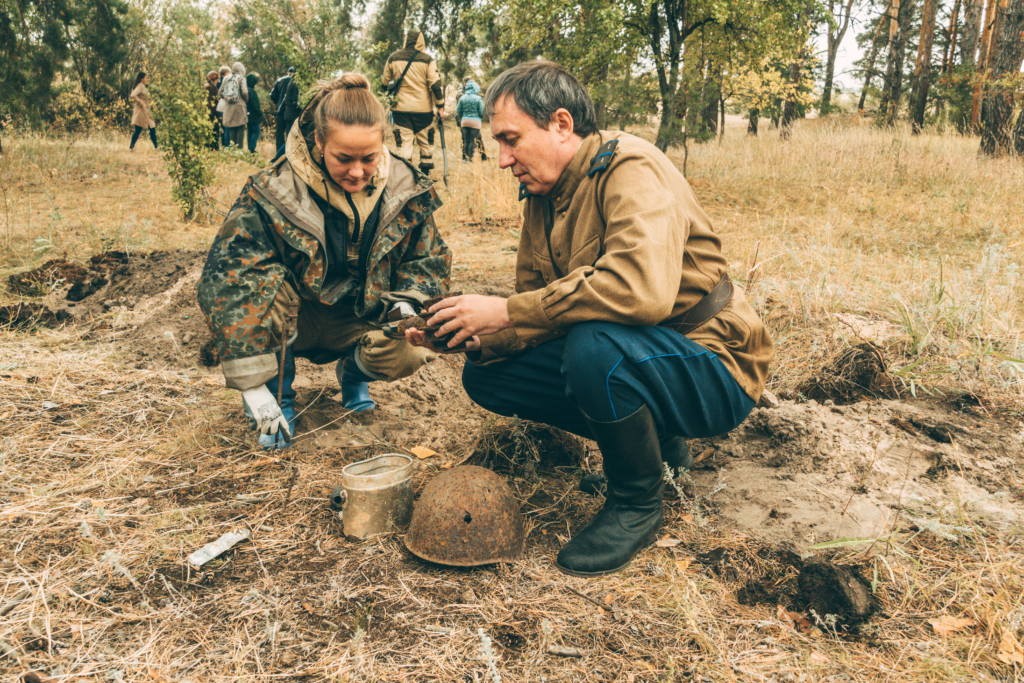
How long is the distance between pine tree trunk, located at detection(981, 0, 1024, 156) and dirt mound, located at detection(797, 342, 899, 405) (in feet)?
27.6

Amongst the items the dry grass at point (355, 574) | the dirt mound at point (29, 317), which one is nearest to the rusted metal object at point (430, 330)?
the dry grass at point (355, 574)

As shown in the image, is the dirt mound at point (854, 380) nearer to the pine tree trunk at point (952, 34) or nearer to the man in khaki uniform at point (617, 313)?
the man in khaki uniform at point (617, 313)

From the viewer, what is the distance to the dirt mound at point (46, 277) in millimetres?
4836

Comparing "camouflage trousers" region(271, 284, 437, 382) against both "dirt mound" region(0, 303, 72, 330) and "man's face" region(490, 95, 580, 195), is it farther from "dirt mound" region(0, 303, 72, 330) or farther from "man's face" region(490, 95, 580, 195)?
"dirt mound" region(0, 303, 72, 330)

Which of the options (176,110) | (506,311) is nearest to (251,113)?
(176,110)

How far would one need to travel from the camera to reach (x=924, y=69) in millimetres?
15320

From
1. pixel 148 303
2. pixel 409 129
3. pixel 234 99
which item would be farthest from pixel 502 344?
pixel 234 99

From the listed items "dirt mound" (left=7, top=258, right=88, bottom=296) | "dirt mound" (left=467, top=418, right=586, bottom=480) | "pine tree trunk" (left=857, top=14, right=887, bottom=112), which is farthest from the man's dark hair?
"pine tree trunk" (left=857, top=14, right=887, bottom=112)

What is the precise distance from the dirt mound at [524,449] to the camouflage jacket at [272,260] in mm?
707

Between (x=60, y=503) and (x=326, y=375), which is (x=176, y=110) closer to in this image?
(x=326, y=375)

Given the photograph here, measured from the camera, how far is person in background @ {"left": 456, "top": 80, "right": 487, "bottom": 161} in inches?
488

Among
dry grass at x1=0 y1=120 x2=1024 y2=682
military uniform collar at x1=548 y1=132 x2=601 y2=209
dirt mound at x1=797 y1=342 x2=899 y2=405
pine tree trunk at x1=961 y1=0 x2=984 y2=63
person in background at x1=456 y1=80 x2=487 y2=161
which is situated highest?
pine tree trunk at x1=961 y1=0 x2=984 y2=63

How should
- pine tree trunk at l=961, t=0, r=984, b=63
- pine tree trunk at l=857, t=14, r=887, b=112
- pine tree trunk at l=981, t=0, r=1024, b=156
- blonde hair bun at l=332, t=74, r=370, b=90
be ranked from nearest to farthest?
1. blonde hair bun at l=332, t=74, r=370, b=90
2. pine tree trunk at l=981, t=0, r=1024, b=156
3. pine tree trunk at l=961, t=0, r=984, b=63
4. pine tree trunk at l=857, t=14, r=887, b=112

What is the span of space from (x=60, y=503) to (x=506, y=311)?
5.81ft
